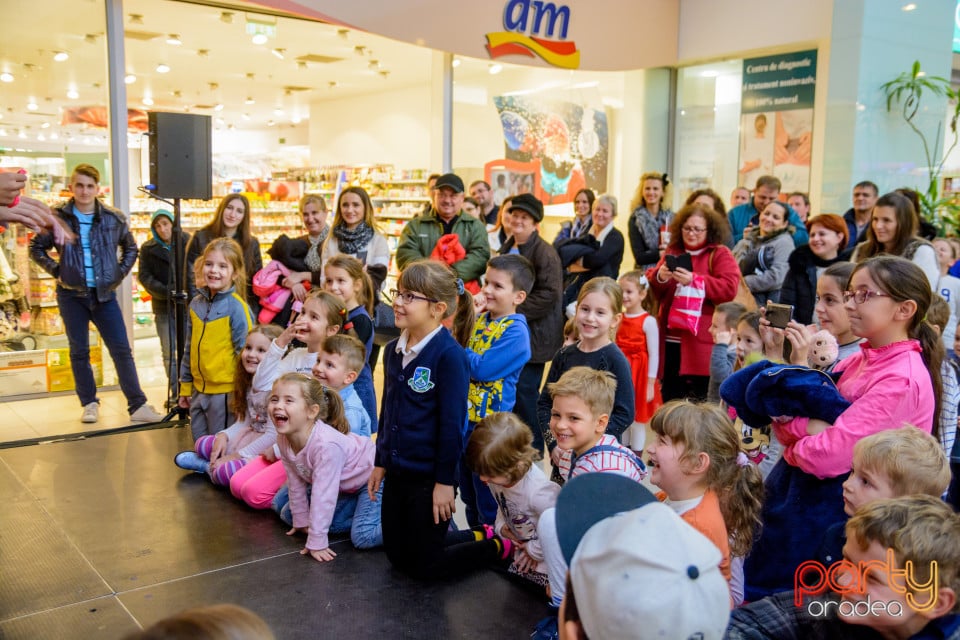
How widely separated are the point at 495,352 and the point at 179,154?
3320 mm

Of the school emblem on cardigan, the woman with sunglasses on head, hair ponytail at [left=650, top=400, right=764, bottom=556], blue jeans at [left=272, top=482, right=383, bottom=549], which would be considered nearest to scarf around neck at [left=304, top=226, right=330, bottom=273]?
the woman with sunglasses on head

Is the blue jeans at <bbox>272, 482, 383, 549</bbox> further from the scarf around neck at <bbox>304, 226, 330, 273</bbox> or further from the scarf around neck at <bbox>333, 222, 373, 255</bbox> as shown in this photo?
the scarf around neck at <bbox>304, 226, 330, 273</bbox>

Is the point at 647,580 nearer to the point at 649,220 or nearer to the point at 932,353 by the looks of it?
the point at 932,353

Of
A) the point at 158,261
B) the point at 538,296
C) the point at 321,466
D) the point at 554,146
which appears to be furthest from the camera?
the point at 554,146

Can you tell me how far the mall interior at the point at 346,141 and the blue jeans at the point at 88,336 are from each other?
25cm

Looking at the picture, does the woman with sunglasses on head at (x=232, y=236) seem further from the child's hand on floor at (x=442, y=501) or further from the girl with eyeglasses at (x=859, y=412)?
the girl with eyeglasses at (x=859, y=412)

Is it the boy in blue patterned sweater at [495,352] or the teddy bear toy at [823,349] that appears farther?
the boy in blue patterned sweater at [495,352]

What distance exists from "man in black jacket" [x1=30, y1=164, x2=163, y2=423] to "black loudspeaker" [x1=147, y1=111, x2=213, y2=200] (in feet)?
1.26

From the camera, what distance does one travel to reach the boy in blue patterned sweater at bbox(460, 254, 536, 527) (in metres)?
3.43

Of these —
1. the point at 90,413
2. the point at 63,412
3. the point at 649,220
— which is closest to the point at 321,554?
the point at 90,413

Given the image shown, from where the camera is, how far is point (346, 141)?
11719mm

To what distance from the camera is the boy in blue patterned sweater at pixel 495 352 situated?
3.43 metres

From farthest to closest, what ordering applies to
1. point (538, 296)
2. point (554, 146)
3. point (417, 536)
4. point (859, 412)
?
1. point (554, 146)
2. point (538, 296)
3. point (417, 536)
4. point (859, 412)

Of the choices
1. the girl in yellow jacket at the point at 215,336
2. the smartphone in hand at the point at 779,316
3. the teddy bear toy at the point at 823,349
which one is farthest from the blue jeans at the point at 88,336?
the teddy bear toy at the point at 823,349
